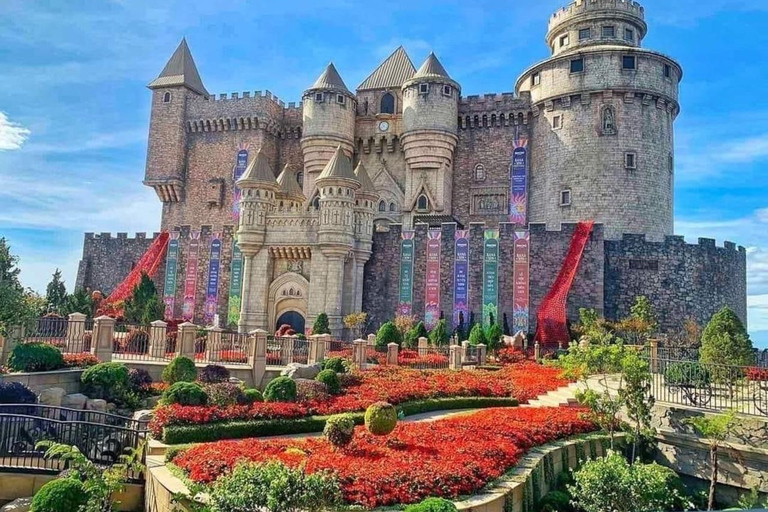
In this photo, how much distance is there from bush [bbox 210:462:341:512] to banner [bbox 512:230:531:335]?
80.5 ft

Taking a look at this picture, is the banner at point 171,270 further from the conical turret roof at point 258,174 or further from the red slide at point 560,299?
the red slide at point 560,299

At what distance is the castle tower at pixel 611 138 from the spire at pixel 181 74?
24752 mm

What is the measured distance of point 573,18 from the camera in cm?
3803

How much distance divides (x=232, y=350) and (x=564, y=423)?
12520mm

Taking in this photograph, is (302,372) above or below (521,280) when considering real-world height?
below

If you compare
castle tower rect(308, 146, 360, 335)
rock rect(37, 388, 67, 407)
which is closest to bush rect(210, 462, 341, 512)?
rock rect(37, 388, 67, 407)

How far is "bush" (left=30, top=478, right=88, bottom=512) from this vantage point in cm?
852

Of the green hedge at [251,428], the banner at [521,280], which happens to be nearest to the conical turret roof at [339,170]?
the banner at [521,280]

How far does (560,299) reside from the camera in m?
30.2

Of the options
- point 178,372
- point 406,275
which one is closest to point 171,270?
point 406,275

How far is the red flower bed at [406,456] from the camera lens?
29.2ft

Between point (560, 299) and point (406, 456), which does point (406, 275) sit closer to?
point (560, 299)

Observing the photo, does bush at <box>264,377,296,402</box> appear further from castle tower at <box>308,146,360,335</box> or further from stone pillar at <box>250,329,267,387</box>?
castle tower at <box>308,146,360,335</box>

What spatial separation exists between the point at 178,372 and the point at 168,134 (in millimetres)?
30011
